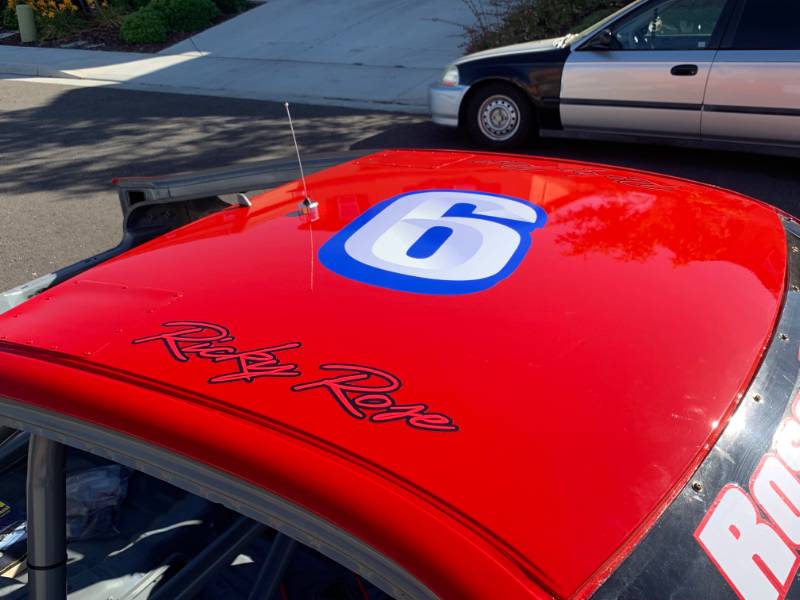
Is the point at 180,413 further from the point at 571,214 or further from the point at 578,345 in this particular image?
the point at 571,214

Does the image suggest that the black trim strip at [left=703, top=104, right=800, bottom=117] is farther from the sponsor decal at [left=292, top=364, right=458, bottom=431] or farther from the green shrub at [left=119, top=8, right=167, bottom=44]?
the green shrub at [left=119, top=8, right=167, bottom=44]

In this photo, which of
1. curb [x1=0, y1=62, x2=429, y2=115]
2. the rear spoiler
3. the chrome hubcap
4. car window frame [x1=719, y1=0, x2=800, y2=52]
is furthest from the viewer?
curb [x1=0, y1=62, x2=429, y2=115]

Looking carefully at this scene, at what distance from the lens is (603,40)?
685cm

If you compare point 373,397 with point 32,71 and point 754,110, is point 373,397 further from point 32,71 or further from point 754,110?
point 32,71

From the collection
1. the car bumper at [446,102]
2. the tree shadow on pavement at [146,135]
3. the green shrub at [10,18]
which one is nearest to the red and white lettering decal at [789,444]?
the car bumper at [446,102]

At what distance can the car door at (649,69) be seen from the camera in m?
6.49

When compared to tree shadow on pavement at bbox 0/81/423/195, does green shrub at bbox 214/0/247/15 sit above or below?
above

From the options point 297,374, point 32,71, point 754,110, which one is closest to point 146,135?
point 32,71

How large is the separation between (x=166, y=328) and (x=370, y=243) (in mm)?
510

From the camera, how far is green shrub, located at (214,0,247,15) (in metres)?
15.0

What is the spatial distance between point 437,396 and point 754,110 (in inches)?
230

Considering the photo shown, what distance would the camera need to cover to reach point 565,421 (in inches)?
51.0

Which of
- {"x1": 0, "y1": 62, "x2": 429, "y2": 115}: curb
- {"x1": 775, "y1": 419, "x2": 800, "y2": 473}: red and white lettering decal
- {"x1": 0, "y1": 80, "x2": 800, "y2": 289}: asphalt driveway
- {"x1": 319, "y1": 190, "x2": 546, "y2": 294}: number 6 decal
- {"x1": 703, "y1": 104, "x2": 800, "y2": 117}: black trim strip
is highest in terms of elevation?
{"x1": 319, "y1": 190, "x2": 546, "y2": 294}: number 6 decal

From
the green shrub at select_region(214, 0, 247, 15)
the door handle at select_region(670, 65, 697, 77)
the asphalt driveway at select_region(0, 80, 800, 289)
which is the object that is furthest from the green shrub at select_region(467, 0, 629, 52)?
the green shrub at select_region(214, 0, 247, 15)
